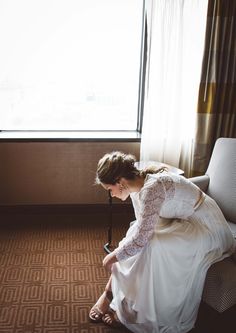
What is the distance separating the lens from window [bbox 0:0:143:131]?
8.04ft

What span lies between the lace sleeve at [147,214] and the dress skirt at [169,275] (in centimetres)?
5

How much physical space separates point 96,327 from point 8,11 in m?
2.17

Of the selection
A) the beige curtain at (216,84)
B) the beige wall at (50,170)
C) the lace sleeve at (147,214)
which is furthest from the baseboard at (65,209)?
the lace sleeve at (147,214)

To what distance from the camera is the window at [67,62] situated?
2449 mm

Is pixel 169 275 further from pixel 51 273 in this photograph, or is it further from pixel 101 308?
pixel 51 273

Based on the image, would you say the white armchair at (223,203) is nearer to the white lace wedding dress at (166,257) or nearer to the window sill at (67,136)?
the white lace wedding dress at (166,257)

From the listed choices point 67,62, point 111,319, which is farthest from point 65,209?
point 111,319

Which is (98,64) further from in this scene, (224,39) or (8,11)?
(224,39)

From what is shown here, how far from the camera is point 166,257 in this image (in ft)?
4.69

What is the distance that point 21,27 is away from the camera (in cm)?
244

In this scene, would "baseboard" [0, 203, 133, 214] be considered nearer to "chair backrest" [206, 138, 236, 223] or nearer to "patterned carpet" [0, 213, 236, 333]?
"patterned carpet" [0, 213, 236, 333]

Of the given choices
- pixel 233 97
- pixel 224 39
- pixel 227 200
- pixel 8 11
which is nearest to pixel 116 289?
pixel 227 200

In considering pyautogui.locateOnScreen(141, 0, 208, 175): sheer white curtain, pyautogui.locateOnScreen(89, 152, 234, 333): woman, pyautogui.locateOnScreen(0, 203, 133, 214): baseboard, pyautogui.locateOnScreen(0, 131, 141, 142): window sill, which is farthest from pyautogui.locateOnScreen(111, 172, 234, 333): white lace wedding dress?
pyautogui.locateOnScreen(0, 203, 133, 214): baseboard

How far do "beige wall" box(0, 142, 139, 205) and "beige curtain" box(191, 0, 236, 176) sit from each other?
533 mm
